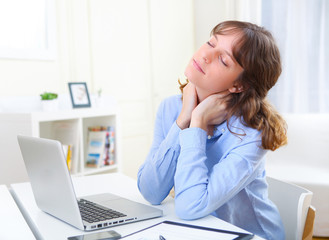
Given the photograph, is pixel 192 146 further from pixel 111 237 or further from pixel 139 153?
pixel 139 153

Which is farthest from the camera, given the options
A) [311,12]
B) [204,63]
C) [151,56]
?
[151,56]

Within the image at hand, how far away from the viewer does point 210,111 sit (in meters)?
1.24

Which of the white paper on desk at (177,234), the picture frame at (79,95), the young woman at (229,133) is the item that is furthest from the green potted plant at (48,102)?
the white paper on desk at (177,234)

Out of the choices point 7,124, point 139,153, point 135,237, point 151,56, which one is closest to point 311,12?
point 151,56

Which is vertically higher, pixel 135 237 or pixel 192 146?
pixel 192 146

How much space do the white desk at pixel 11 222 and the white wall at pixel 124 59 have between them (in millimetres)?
1913

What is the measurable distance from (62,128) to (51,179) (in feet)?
6.71

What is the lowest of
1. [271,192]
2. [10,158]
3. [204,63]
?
[10,158]

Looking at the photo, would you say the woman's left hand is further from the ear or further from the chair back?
the chair back

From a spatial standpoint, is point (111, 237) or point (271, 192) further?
point (271, 192)

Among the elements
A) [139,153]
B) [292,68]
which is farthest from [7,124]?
[292,68]

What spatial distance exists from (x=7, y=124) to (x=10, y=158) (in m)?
0.22

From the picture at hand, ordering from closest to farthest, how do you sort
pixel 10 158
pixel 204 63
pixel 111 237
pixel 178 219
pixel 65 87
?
pixel 111 237 → pixel 178 219 → pixel 204 63 → pixel 10 158 → pixel 65 87

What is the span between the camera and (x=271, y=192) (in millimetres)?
1342
